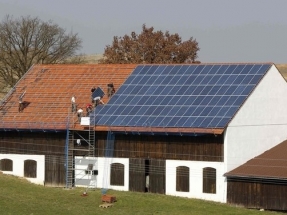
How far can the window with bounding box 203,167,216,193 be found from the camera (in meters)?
53.7

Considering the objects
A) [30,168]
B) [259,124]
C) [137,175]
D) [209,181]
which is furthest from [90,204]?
[259,124]

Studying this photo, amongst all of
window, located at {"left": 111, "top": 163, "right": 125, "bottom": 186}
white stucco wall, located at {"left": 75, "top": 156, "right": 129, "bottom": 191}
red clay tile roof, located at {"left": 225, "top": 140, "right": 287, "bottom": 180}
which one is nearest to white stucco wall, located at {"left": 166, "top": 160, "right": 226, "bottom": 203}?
red clay tile roof, located at {"left": 225, "top": 140, "right": 287, "bottom": 180}

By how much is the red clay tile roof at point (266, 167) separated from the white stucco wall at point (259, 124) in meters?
0.52

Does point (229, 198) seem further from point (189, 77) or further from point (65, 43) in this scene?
point (65, 43)

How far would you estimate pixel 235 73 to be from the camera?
190 feet

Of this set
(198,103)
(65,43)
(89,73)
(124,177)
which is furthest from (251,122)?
(65,43)

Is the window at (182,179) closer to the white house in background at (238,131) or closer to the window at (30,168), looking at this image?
the white house in background at (238,131)

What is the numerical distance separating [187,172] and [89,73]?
44.0 feet

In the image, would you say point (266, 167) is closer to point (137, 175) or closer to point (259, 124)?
point (259, 124)

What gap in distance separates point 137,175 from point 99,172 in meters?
2.72

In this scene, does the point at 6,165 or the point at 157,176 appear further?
the point at 6,165

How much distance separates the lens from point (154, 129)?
55.3 meters

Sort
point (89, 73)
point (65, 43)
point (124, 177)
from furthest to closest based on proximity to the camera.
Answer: point (65, 43) < point (89, 73) < point (124, 177)

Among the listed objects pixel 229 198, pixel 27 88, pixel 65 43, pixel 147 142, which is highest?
pixel 65 43
